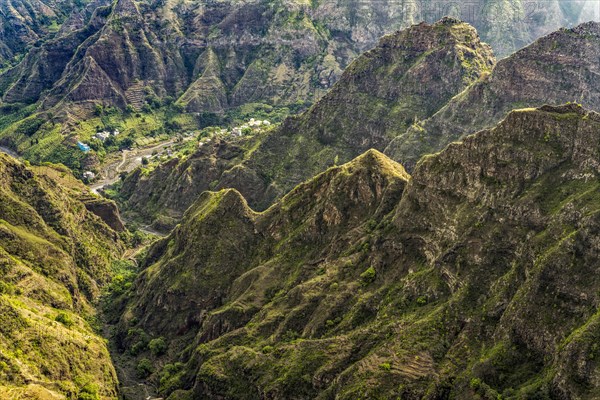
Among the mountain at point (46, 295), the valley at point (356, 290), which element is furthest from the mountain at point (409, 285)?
the mountain at point (46, 295)

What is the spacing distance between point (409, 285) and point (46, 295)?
8945cm

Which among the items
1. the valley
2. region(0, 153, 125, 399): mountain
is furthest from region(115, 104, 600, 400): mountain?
region(0, 153, 125, 399): mountain

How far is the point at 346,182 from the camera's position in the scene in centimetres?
14875

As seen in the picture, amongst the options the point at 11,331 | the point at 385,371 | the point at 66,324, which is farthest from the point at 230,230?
the point at 385,371

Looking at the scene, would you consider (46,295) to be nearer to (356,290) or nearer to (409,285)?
(356,290)

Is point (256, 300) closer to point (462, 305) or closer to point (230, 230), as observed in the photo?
point (230, 230)

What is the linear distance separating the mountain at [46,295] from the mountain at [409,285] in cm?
1507

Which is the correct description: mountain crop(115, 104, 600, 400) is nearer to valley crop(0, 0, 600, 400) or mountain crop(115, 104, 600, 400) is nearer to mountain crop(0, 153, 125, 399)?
valley crop(0, 0, 600, 400)

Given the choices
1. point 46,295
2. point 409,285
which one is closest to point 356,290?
point 409,285

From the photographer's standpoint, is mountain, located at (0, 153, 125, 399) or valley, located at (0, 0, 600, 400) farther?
mountain, located at (0, 153, 125, 399)

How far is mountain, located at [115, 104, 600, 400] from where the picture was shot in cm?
9275

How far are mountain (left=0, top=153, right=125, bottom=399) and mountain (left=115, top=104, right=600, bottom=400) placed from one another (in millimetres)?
15072

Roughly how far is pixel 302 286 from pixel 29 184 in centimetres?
9443

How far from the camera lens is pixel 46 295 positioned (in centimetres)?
15300
